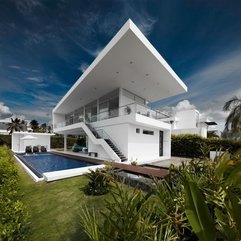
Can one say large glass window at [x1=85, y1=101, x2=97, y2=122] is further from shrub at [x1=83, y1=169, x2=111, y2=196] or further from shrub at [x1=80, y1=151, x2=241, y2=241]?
shrub at [x1=80, y1=151, x2=241, y2=241]

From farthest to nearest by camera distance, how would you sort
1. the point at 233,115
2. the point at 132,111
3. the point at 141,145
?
the point at 233,115 → the point at 141,145 → the point at 132,111

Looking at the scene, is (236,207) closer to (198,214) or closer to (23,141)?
(198,214)

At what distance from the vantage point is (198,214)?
1548 millimetres

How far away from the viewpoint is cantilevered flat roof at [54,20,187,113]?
414 inches

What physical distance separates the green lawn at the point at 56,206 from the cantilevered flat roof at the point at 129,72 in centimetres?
836

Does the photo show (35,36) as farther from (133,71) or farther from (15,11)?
(133,71)

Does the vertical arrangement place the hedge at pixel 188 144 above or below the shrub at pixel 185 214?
below

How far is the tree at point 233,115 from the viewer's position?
16750mm

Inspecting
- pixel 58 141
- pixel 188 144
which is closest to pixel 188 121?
pixel 188 144

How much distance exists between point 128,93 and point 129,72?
16.0 ft

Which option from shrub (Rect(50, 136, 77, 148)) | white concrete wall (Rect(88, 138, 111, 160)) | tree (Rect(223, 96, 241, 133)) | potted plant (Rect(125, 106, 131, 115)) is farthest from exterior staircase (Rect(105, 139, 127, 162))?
shrub (Rect(50, 136, 77, 148))

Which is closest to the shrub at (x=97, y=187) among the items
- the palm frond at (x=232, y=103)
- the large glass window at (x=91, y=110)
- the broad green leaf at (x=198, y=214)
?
the broad green leaf at (x=198, y=214)

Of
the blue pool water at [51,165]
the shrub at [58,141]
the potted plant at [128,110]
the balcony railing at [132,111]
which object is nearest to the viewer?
the blue pool water at [51,165]

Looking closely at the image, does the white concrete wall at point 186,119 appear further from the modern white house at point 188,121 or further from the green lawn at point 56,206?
the green lawn at point 56,206
